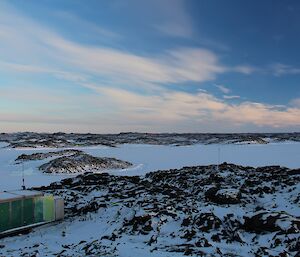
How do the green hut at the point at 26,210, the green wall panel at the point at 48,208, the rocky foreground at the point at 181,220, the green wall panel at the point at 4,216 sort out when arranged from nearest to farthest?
the rocky foreground at the point at 181,220, the green wall panel at the point at 4,216, the green hut at the point at 26,210, the green wall panel at the point at 48,208

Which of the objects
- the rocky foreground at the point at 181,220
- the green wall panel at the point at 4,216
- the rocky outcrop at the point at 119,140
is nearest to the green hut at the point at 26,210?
the green wall panel at the point at 4,216

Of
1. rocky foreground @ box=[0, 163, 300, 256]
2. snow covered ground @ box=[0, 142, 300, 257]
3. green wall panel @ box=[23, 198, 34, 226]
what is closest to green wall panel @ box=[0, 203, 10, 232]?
snow covered ground @ box=[0, 142, 300, 257]

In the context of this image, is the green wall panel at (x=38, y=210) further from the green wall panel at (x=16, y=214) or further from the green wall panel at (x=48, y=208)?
the green wall panel at (x=16, y=214)

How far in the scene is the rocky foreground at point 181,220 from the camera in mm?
12930

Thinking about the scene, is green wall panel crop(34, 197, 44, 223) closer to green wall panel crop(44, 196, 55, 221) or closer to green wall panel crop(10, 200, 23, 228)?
green wall panel crop(44, 196, 55, 221)

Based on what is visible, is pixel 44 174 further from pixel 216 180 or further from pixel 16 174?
pixel 216 180

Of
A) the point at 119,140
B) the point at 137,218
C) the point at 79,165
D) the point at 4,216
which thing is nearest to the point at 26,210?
the point at 4,216

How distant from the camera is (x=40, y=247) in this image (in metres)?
13.9

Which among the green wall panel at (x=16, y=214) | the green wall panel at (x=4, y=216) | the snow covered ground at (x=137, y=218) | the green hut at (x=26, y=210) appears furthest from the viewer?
the green wall panel at (x=16, y=214)

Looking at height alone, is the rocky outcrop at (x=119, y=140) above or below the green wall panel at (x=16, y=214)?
above

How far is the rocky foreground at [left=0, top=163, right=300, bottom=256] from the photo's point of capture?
12930mm

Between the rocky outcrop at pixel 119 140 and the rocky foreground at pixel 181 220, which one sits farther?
the rocky outcrop at pixel 119 140

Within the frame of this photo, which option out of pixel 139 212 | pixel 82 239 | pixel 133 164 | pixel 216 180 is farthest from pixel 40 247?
pixel 133 164

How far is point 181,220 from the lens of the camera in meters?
15.6
